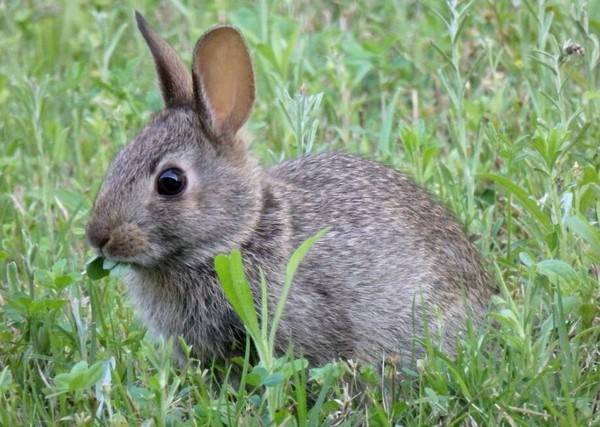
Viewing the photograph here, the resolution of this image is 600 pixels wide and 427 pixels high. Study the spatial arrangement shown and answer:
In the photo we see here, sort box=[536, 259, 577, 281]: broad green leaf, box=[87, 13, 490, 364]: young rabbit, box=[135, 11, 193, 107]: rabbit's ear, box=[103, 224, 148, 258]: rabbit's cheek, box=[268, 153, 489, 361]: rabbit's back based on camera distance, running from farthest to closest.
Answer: box=[135, 11, 193, 107]: rabbit's ear, box=[268, 153, 489, 361]: rabbit's back, box=[87, 13, 490, 364]: young rabbit, box=[103, 224, 148, 258]: rabbit's cheek, box=[536, 259, 577, 281]: broad green leaf

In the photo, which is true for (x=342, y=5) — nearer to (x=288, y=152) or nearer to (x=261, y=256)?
(x=288, y=152)

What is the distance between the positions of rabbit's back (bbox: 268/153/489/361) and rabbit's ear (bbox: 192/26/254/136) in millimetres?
376

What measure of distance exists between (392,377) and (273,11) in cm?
406

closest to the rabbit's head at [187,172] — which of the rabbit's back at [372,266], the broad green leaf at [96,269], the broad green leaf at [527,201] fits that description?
the broad green leaf at [96,269]

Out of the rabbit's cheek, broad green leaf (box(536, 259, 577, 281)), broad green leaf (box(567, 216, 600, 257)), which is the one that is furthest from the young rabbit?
broad green leaf (box(567, 216, 600, 257))

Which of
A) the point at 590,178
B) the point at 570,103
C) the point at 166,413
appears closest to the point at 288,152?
the point at 570,103

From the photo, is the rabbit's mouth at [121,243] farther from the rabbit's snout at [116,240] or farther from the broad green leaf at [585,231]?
the broad green leaf at [585,231]

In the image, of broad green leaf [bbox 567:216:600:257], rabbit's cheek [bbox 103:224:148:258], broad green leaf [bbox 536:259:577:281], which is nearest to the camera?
broad green leaf [bbox 536:259:577:281]

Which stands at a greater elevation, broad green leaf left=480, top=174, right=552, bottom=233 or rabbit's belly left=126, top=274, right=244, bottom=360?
broad green leaf left=480, top=174, right=552, bottom=233

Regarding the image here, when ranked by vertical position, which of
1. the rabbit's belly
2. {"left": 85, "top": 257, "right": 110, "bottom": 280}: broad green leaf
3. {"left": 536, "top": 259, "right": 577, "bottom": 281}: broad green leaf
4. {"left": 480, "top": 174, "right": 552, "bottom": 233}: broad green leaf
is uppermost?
{"left": 480, "top": 174, "right": 552, "bottom": 233}: broad green leaf

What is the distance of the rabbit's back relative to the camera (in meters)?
5.37

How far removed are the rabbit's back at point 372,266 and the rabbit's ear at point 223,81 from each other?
376mm

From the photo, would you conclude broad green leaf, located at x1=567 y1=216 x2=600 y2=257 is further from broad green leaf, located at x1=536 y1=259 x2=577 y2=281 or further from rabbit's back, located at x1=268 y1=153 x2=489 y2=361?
rabbit's back, located at x1=268 y1=153 x2=489 y2=361

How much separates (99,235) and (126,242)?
0.35 ft
